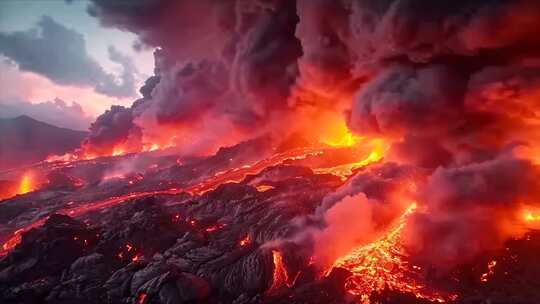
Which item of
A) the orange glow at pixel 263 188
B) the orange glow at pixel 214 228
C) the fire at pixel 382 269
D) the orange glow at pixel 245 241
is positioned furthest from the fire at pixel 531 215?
the orange glow at pixel 214 228

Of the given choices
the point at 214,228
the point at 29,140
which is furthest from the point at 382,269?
the point at 29,140

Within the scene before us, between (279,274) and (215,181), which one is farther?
(215,181)

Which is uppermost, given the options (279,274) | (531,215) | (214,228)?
(214,228)

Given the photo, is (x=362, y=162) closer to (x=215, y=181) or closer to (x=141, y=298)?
(x=215, y=181)

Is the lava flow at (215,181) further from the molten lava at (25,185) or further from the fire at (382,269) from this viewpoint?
the molten lava at (25,185)

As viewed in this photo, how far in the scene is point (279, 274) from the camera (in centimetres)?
3069

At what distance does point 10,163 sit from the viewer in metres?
117

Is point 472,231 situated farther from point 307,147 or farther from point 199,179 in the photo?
point 199,179

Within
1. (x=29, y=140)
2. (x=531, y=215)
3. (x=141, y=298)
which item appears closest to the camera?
(x=141, y=298)

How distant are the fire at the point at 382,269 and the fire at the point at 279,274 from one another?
3.34 metres

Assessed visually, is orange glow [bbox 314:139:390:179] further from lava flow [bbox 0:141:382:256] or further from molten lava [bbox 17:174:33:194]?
molten lava [bbox 17:174:33:194]

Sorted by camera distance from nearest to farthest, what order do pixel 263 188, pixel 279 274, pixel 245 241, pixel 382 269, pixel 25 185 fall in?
pixel 382 269 < pixel 279 274 < pixel 245 241 < pixel 263 188 < pixel 25 185

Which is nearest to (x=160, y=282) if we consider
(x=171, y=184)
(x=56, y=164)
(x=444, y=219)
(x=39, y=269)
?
(x=39, y=269)

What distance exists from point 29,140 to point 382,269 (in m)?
134
